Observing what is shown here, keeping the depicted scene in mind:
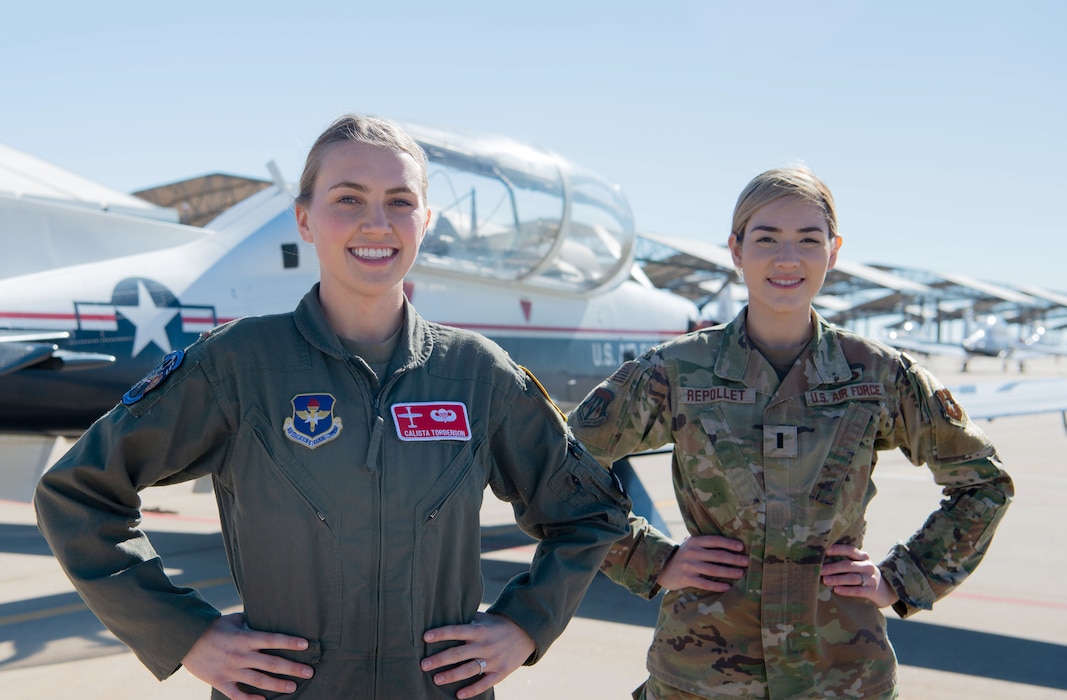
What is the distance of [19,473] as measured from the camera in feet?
15.6

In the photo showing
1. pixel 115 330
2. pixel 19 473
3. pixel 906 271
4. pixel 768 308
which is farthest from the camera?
pixel 906 271

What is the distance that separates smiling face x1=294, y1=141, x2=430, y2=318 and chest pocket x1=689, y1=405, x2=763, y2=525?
0.97 metres

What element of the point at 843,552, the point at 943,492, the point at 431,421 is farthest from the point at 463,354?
the point at 943,492

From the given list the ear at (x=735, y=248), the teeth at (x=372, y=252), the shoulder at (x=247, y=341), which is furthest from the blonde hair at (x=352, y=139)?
the ear at (x=735, y=248)

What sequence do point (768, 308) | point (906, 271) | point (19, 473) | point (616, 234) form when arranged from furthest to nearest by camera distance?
point (906, 271) < point (616, 234) < point (19, 473) < point (768, 308)

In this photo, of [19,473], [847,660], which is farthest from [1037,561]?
[19,473]

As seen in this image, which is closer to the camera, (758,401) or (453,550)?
(453,550)

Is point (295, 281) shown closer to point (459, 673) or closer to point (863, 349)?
point (863, 349)

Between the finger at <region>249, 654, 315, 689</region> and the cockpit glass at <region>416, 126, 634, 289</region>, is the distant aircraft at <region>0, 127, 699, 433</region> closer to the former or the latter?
the cockpit glass at <region>416, 126, 634, 289</region>

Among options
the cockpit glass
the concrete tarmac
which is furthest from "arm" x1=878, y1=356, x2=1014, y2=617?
the cockpit glass

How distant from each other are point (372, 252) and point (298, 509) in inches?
20.1

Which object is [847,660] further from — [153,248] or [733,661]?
[153,248]

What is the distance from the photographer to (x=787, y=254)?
85.8 inches

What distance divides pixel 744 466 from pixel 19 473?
4.41 m
